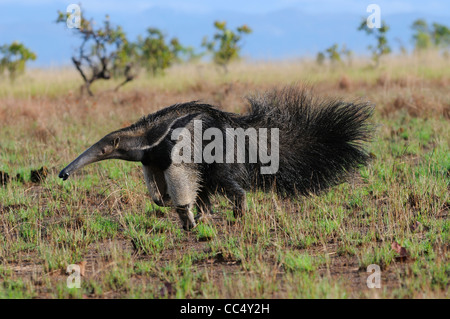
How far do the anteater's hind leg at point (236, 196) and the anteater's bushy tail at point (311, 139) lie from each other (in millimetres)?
231

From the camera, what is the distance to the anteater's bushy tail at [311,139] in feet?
18.6

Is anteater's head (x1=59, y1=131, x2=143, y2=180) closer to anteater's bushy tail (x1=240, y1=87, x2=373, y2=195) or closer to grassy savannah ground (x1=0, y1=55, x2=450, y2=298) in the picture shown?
grassy savannah ground (x1=0, y1=55, x2=450, y2=298)

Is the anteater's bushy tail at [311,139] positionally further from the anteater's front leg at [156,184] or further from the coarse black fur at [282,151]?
the anteater's front leg at [156,184]

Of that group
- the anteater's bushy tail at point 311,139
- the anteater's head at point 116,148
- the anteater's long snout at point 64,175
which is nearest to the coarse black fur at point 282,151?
the anteater's bushy tail at point 311,139

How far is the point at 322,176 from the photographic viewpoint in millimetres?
5750

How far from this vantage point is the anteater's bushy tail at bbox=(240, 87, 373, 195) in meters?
5.67

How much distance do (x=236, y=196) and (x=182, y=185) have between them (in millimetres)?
613

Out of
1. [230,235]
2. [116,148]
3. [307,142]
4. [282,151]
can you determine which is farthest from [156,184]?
[307,142]

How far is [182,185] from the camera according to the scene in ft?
17.2

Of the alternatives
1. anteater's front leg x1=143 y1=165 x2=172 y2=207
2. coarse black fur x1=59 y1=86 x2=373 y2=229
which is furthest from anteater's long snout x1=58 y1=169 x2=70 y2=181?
anteater's front leg x1=143 y1=165 x2=172 y2=207

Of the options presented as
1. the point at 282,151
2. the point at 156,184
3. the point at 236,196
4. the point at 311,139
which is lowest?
the point at 236,196

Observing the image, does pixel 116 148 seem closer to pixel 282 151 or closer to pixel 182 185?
pixel 182 185

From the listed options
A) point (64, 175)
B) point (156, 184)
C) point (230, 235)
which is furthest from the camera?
point (156, 184)

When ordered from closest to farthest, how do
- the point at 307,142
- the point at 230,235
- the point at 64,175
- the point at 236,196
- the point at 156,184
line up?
the point at 64,175
the point at 230,235
the point at 156,184
the point at 236,196
the point at 307,142
